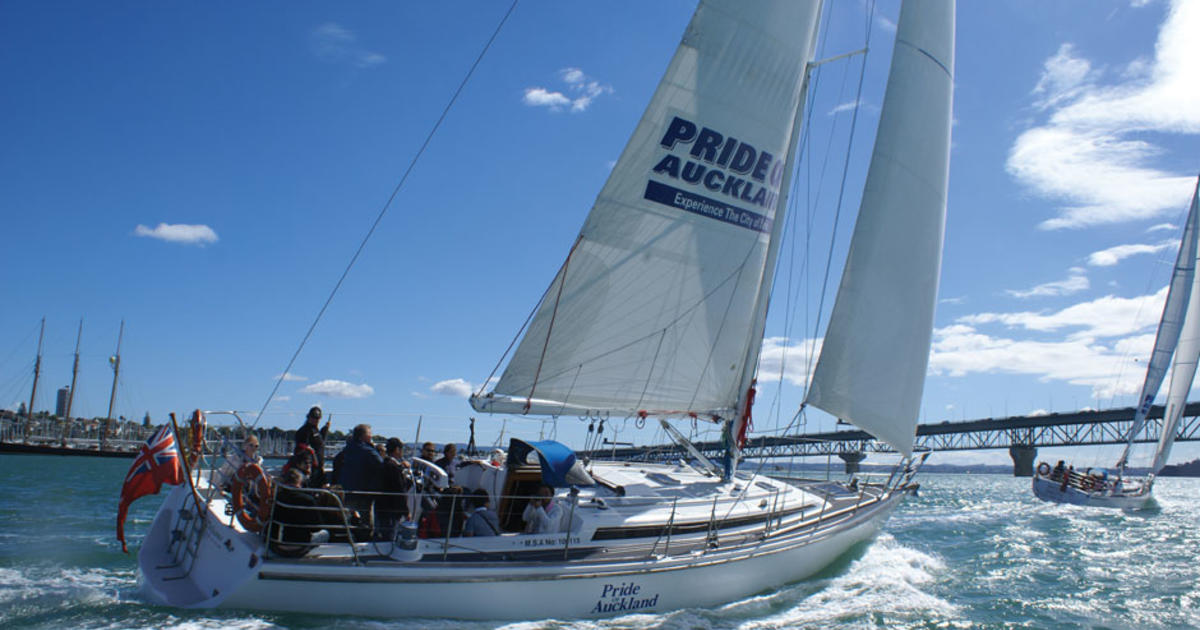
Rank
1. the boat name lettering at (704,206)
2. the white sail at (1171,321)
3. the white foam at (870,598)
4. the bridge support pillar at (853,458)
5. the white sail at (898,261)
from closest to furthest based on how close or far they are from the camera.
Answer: the white foam at (870,598) < the boat name lettering at (704,206) < the white sail at (898,261) < the bridge support pillar at (853,458) < the white sail at (1171,321)

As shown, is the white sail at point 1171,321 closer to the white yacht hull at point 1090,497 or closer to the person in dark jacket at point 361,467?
the white yacht hull at point 1090,497

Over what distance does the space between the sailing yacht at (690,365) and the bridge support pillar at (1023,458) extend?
65974 mm

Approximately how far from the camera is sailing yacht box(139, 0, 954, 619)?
6234 millimetres

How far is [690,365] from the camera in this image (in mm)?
9680

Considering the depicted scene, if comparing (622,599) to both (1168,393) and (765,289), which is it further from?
(1168,393)

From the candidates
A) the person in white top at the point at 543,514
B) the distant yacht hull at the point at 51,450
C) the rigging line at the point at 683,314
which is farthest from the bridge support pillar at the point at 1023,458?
the distant yacht hull at the point at 51,450

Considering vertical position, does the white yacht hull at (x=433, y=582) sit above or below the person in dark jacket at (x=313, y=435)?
below

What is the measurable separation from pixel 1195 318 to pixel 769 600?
3350 centimetres

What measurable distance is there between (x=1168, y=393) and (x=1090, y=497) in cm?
739

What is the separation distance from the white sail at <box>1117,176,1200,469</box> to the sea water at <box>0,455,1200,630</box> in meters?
19.7

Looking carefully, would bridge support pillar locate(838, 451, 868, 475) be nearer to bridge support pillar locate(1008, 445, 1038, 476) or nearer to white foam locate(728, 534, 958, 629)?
white foam locate(728, 534, 958, 629)

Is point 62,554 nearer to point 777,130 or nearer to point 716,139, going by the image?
point 716,139

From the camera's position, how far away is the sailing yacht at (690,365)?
245 inches

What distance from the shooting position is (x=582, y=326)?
8.78 m
